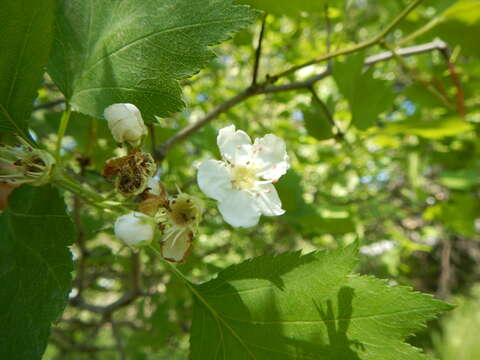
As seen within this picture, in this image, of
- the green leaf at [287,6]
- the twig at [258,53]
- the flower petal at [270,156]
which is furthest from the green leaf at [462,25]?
the flower petal at [270,156]

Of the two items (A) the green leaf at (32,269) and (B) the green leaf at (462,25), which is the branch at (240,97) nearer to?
(B) the green leaf at (462,25)

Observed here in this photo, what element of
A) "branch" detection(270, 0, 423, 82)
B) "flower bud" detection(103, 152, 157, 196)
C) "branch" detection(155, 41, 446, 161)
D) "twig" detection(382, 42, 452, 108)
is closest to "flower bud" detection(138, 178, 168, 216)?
"flower bud" detection(103, 152, 157, 196)

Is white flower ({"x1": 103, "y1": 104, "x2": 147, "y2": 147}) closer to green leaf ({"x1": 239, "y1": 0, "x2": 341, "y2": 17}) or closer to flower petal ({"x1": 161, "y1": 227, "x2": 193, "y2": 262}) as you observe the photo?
flower petal ({"x1": 161, "y1": 227, "x2": 193, "y2": 262})

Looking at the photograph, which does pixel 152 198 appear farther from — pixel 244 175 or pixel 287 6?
pixel 287 6

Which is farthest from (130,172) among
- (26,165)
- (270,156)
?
(270,156)

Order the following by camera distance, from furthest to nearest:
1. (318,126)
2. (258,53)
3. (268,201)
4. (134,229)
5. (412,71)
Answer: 1. (318,126)
2. (412,71)
3. (258,53)
4. (268,201)
5. (134,229)

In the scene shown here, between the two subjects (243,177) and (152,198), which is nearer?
(152,198)
